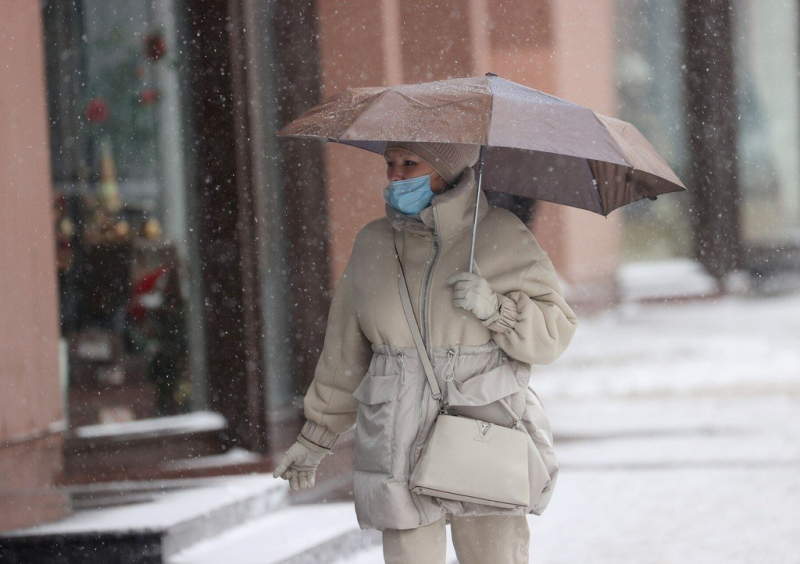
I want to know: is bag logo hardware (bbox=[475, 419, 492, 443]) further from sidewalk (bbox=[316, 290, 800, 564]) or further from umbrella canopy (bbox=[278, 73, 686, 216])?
sidewalk (bbox=[316, 290, 800, 564])

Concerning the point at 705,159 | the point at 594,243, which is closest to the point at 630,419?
the point at 594,243

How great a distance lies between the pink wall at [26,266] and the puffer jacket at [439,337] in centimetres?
301

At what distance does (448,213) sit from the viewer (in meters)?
3.24

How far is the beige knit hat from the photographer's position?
327 cm

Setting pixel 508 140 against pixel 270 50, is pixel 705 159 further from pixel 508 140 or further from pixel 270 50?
pixel 508 140

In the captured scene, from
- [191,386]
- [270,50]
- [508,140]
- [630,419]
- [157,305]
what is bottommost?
[630,419]

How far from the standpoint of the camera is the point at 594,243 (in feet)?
48.6

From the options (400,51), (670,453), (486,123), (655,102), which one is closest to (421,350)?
(486,123)

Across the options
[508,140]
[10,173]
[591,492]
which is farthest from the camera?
[591,492]

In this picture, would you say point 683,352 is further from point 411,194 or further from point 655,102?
point 411,194

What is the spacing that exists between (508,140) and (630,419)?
21.1ft

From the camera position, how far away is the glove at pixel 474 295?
10.2 feet

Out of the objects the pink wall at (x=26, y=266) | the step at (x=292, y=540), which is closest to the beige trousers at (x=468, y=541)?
the step at (x=292, y=540)

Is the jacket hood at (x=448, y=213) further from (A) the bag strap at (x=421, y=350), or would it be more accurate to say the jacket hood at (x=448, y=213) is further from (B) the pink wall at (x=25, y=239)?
(B) the pink wall at (x=25, y=239)
